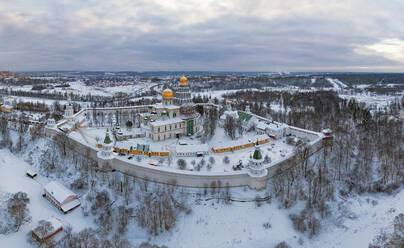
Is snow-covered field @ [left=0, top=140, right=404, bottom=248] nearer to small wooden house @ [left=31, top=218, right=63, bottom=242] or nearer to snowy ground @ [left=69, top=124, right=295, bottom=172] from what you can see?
small wooden house @ [left=31, top=218, right=63, bottom=242]

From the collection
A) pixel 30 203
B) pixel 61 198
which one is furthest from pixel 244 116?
pixel 30 203

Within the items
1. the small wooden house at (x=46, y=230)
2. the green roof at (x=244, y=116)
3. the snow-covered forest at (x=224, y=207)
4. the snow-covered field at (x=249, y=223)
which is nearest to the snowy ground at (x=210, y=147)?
the green roof at (x=244, y=116)

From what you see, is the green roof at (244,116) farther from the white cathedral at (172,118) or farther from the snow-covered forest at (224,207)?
the snow-covered forest at (224,207)

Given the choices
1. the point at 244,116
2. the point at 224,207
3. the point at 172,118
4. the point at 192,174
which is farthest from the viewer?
the point at 244,116

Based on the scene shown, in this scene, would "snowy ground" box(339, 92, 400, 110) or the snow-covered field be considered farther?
"snowy ground" box(339, 92, 400, 110)

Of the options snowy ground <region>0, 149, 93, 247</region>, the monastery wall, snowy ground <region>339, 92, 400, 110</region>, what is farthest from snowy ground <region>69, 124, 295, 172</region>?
snowy ground <region>339, 92, 400, 110</region>

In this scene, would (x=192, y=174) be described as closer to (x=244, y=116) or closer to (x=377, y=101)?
(x=244, y=116)

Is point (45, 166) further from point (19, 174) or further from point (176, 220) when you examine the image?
point (176, 220)

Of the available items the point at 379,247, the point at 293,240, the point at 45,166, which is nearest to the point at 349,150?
the point at 379,247
